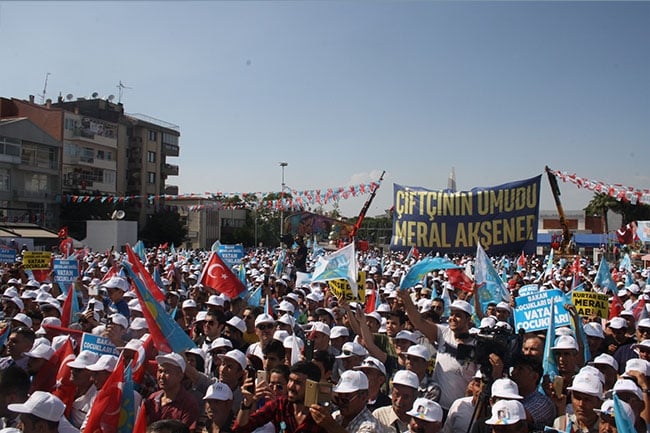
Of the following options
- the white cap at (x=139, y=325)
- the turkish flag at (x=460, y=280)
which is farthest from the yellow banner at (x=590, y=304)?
the white cap at (x=139, y=325)

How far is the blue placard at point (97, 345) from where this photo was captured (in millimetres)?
5434

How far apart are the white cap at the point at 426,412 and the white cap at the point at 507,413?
1.01ft

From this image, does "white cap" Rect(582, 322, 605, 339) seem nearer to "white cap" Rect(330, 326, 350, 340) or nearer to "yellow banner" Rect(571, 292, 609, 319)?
"yellow banner" Rect(571, 292, 609, 319)

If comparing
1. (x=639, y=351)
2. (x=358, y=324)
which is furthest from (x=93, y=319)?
(x=639, y=351)

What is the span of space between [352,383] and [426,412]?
1.61 ft

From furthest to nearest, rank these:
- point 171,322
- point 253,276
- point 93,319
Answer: point 253,276 → point 93,319 → point 171,322

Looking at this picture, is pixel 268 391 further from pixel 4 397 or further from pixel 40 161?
pixel 40 161

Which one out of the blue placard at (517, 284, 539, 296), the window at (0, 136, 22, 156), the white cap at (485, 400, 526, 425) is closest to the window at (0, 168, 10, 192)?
the window at (0, 136, 22, 156)

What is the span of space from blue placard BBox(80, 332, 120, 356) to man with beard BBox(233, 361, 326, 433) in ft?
6.27

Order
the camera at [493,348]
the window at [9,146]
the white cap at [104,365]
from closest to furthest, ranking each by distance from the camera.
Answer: the camera at [493,348] < the white cap at [104,365] < the window at [9,146]

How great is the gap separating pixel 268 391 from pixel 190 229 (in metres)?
55.5

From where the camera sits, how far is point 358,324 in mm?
6312

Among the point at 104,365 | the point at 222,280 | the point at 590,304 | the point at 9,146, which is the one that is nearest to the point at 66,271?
the point at 222,280

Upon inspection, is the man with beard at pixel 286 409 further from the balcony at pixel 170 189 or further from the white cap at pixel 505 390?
the balcony at pixel 170 189
